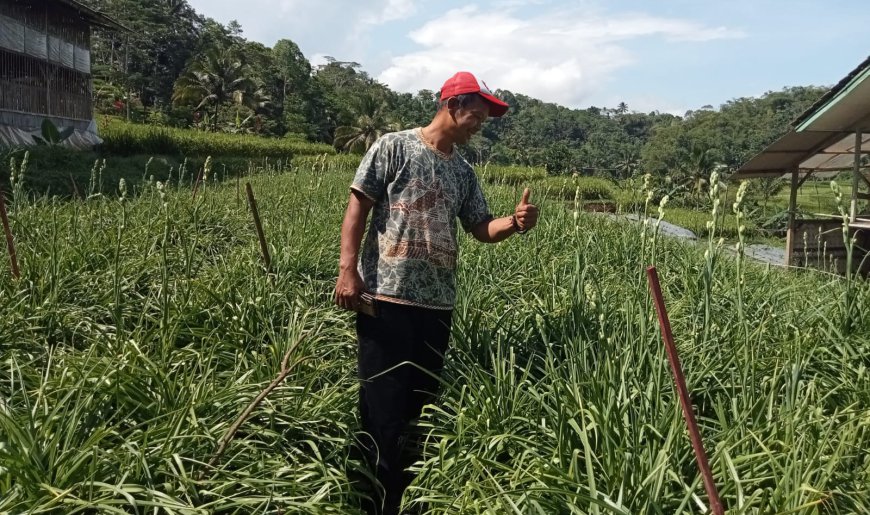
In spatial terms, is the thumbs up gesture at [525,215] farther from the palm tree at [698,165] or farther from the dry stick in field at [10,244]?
the palm tree at [698,165]

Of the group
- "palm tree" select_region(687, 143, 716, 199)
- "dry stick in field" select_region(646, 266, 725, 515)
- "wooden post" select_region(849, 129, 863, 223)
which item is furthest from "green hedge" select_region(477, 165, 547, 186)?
"palm tree" select_region(687, 143, 716, 199)

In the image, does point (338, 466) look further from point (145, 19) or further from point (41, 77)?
point (145, 19)

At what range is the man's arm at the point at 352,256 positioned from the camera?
99.8 inches

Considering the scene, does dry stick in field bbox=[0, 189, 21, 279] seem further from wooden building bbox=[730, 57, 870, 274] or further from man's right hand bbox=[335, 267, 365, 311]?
wooden building bbox=[730, 57, 870, 274]

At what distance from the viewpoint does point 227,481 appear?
221cm

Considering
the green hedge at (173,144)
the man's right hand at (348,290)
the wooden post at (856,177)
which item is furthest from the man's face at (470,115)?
the green hedge at (173,144)

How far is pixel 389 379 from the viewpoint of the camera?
257cm

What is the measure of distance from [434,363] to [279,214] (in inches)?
164

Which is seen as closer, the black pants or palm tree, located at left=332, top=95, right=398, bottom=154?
the black pants

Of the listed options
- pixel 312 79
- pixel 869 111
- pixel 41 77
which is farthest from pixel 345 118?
pixel 869 111

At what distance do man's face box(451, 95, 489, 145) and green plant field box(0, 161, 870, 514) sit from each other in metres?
0.86

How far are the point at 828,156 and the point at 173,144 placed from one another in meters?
21.5

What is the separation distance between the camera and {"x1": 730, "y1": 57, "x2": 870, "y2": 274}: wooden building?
326 inches

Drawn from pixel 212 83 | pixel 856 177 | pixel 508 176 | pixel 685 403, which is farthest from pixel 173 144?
pixel 685 403
